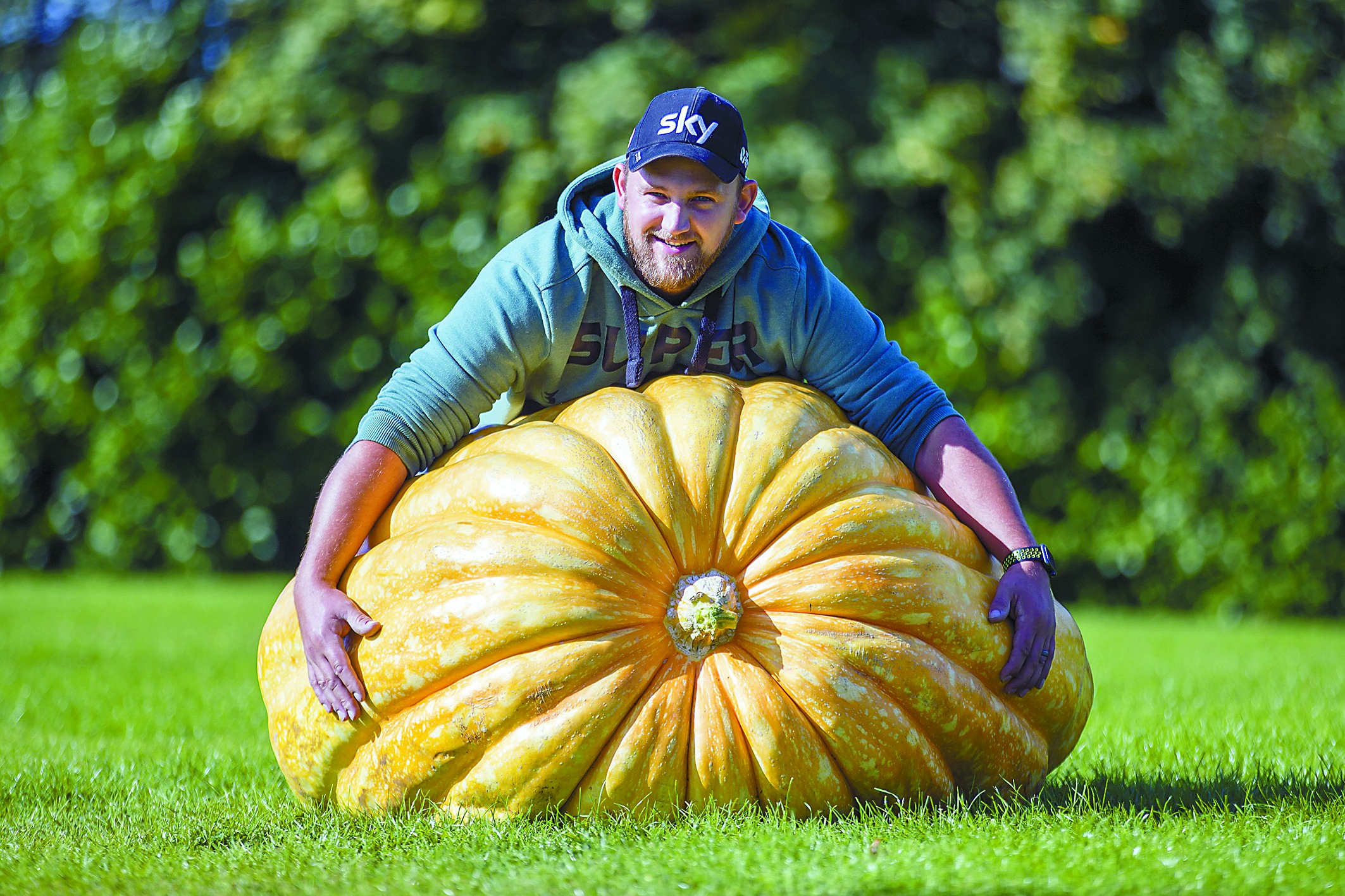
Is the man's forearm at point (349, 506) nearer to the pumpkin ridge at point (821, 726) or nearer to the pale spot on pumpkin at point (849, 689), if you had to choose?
the pumpkin ridge at point (821, 726)

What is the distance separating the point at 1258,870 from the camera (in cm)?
203

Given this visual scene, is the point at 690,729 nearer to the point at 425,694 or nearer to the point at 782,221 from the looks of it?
the point at 425,694

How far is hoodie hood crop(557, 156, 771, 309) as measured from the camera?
9.19 feet

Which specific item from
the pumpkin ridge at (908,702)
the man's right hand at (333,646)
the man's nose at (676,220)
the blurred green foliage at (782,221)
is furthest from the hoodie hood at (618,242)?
the blurred green foliage at (782,221)

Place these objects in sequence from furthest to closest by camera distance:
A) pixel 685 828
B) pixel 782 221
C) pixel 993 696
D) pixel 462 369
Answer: pixel 782 221
pixel 462 369
pixel 993 696
pixel 685 828

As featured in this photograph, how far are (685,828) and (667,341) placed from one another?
3.76 feet

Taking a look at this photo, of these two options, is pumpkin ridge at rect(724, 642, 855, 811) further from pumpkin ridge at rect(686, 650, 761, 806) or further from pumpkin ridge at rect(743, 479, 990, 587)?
pumpkin ridge at rect(743, 479, 990, 587)

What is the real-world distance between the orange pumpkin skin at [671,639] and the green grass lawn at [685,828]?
3.3 inches

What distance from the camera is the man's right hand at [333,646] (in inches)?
96.3

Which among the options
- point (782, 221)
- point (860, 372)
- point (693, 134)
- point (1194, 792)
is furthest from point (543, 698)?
point (782, 221)

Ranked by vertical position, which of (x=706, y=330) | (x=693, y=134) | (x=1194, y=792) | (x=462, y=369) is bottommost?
(x=1194, y=792)

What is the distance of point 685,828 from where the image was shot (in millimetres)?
2291

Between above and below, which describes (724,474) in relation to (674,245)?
below

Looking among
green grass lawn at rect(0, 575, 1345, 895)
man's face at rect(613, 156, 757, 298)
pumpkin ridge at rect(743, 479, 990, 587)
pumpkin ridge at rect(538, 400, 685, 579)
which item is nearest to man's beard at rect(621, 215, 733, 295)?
man's face at rect(613, 156, 757, 298)
